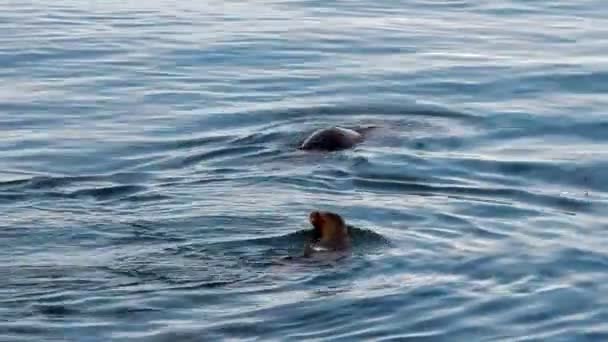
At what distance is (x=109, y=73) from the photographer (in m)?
18.8

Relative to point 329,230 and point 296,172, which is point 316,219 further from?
point 296,172

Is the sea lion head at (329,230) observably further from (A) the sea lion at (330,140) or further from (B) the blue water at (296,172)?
(A) the sea lion at (330,140)

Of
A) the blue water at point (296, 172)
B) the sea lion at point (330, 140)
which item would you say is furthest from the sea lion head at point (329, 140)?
the blue water at point (296, 172)

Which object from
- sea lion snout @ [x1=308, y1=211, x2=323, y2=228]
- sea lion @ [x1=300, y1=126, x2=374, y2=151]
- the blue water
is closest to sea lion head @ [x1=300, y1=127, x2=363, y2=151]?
sea lion @ [x1=300, y1=126, x2=374, y2=151]

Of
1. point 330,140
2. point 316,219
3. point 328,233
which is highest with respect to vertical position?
point 330,140

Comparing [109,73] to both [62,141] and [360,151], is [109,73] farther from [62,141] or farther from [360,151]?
[360,151]

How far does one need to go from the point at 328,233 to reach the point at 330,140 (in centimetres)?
301

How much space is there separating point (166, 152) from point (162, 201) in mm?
2192

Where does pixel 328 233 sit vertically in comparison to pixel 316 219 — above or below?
below

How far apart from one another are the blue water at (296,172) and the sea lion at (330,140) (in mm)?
164

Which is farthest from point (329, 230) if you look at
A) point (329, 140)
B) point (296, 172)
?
point (329, 140)

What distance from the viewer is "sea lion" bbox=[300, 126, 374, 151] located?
1424cm

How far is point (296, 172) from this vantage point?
13.5 metres

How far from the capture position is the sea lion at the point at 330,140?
46.7ft
